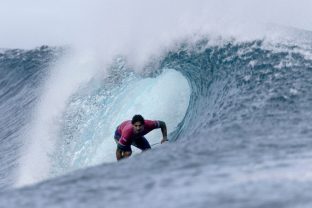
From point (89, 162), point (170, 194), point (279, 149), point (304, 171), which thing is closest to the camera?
point (170, 194)

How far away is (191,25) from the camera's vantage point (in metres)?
16.9

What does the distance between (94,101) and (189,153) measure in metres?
8.94

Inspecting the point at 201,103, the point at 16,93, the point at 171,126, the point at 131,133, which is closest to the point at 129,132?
the point at 131,133

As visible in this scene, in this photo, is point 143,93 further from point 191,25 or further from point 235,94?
point 235,94

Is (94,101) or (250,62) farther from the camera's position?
(94,101)

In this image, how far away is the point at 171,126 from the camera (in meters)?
14.3

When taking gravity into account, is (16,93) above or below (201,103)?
above

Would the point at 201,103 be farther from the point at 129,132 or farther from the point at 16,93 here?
the point at 16,93

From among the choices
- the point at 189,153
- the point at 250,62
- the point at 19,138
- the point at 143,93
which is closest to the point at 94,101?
the point at 143,93

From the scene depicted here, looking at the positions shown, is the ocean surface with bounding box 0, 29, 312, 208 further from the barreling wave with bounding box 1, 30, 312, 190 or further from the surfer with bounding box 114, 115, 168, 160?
the surfer with bounding box 114, 115, 168, 160

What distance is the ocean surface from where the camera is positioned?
630 cm

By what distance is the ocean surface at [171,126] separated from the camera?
6305 millimetres

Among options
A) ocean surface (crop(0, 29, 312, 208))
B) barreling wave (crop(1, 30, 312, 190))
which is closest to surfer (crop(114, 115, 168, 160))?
ocean surface (crop(0, 29, 312, 208))

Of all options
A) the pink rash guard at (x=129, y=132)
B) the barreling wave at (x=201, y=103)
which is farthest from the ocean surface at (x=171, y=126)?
the pink rash guard at (x=129, y=132)
